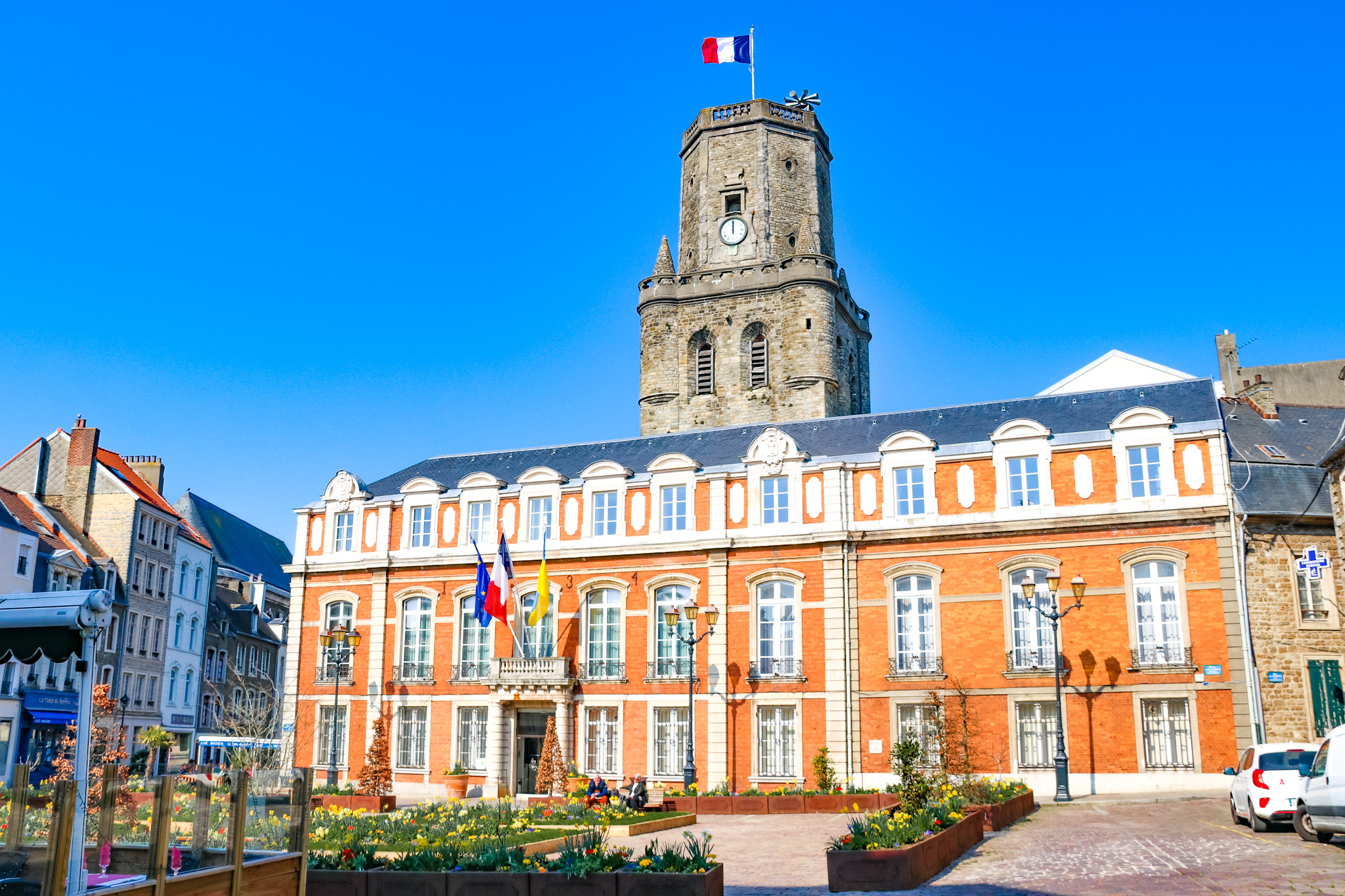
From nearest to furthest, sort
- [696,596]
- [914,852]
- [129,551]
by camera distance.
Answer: [914,852], [696,596], [129,551]

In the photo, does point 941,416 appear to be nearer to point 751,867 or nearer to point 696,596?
point 696,596

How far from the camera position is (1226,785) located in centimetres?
2898

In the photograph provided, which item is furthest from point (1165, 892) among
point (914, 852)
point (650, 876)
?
point (650, 876)

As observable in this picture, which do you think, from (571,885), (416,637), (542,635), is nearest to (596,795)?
(542,635)

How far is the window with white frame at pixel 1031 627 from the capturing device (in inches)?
1238

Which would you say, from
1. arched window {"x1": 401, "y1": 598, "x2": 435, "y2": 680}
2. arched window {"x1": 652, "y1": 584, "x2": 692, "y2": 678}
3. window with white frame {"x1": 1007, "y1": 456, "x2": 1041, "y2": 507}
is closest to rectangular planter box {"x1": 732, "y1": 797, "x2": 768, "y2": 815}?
arched window {"x1": 652, "y1": 584, "x2": 692, "y2": 678}

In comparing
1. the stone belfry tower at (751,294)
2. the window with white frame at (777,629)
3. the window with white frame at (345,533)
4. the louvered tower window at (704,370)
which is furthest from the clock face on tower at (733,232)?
the window with white frame at (777,629)

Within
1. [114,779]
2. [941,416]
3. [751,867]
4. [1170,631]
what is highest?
[941,416]

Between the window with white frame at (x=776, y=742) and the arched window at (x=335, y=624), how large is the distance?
14146mm

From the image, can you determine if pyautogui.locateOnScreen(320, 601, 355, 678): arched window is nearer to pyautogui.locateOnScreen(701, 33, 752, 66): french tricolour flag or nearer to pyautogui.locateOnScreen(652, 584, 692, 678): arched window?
pyautogui.locateOnScreen(652, 584, 692, 678): arched window

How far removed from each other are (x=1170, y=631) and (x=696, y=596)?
1322 cm

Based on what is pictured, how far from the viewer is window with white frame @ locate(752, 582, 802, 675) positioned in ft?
112

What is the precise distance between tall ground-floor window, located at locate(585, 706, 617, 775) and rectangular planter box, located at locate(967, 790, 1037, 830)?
47.7ft

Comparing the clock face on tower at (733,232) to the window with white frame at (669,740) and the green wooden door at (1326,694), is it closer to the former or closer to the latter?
the window with white frame at (669,740)
